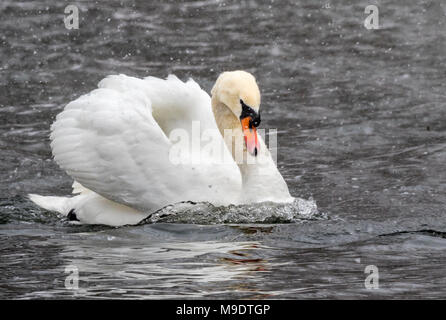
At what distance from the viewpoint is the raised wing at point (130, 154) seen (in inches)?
359

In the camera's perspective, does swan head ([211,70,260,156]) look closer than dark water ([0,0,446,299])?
No

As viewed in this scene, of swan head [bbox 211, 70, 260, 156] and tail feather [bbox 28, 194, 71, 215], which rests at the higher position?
swan head [bbox 211, 70, 260, 156]

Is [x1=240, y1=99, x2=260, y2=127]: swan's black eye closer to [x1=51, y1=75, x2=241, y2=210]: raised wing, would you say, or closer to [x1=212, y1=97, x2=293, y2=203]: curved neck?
[x1=212, y1=97, x2=293, y2=203]: curved neck

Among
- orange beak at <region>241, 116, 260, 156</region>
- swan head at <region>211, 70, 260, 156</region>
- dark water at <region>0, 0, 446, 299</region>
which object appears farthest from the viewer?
orange beak at <region>241, 116, 260, 156</region>

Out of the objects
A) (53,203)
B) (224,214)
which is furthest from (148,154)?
(53,203)

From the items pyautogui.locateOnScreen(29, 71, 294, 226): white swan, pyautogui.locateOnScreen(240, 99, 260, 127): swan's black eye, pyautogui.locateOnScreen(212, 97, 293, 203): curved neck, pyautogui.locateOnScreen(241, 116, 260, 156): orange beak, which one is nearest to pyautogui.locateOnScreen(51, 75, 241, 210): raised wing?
pyautogui.locateOnScreen(29, 71, 294, 226): white swan

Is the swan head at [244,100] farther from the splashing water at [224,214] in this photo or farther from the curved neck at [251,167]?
the splashing water at [224,214]

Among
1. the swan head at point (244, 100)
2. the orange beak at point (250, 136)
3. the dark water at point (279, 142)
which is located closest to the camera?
the dark water at point (279, 142)

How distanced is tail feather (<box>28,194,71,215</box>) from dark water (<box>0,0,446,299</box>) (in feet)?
0.25

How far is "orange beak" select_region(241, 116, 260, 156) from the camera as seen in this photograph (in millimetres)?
9203

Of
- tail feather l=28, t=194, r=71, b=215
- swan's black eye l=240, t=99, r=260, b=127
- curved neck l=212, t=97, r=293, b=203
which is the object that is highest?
swan's black eye l=240, t=99, r=260, b=127

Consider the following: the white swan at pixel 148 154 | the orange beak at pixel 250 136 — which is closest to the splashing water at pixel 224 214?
the white swan at pixel 148 154

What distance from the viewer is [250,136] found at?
364 inches
